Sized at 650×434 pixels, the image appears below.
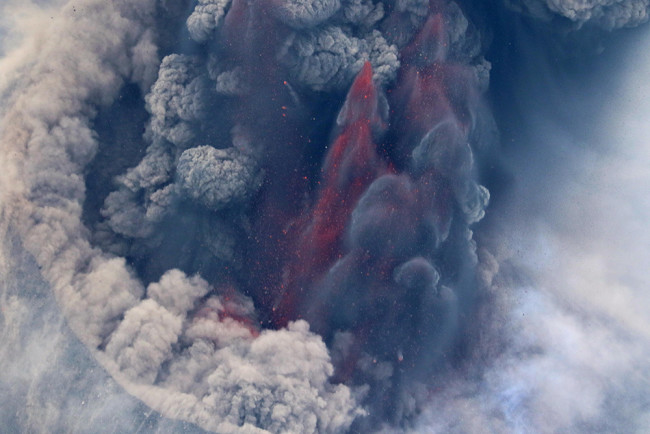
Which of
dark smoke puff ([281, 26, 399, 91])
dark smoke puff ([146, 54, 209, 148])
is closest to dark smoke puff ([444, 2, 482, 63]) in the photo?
dark smoke puff ([281, 26, 399, 91])

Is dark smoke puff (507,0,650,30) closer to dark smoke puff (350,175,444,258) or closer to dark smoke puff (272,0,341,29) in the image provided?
dark smoke puff (272,0,341,29)

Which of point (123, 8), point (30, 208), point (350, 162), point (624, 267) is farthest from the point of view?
point (624, 267)

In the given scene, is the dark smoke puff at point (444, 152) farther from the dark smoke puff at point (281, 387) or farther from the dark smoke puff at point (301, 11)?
the dark smoke puff at point (281, 387)

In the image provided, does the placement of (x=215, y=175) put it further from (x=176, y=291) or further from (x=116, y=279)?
(x=116, y=279)

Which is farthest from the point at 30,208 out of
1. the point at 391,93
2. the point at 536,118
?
the point at 536,118

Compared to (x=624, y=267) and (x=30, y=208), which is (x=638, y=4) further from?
(x=30, y=208)

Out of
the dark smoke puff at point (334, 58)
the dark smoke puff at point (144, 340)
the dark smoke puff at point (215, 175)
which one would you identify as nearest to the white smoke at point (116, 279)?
the dark smoke puff at point (144, 340)
